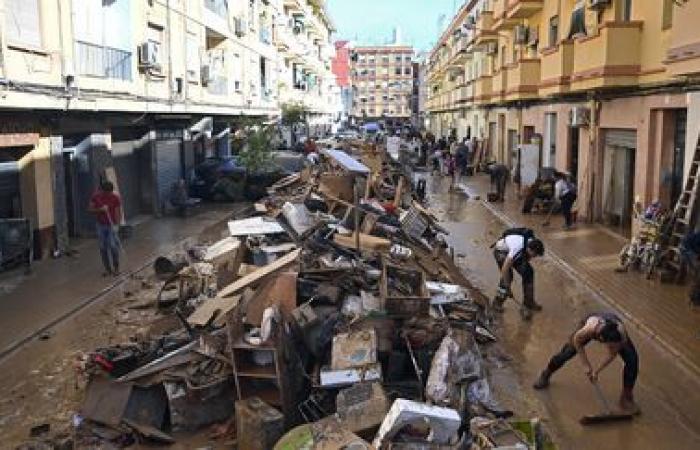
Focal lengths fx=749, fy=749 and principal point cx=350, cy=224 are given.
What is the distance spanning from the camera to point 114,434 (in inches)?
282

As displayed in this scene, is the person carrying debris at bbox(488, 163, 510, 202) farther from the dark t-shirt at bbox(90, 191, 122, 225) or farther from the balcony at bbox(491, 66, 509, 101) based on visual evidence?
the dark t-shirt at bbox(90, 191, 122, 225)

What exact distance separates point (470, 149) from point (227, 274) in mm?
32446

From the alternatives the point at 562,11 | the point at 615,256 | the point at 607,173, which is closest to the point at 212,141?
the point at 562,11

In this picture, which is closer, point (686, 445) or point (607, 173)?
point (686, 445)

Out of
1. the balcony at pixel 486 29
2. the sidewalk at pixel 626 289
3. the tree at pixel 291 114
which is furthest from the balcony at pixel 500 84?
the tree at pixel 291 114

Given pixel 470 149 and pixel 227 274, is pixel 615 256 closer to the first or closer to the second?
pixel 227 274

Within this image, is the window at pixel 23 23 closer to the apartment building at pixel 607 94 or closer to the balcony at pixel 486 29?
the apartment building at pixel 607 94

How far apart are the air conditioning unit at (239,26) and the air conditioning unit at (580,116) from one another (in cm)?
1577

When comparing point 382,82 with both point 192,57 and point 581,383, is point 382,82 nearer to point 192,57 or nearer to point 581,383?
point 192,57

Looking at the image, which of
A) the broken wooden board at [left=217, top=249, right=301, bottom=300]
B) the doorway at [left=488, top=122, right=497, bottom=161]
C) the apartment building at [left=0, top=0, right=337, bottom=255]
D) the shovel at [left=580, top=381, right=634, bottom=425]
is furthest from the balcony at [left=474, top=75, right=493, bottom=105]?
the shovel at [left=580, top=381, right=634, bottom=425]

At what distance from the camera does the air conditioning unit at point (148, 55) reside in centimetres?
1939

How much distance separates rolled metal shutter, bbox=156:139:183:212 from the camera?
2416 cm

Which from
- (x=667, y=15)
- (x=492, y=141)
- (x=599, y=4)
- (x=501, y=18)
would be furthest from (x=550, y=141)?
(x=492, y=141)

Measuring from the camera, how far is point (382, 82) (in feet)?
416
